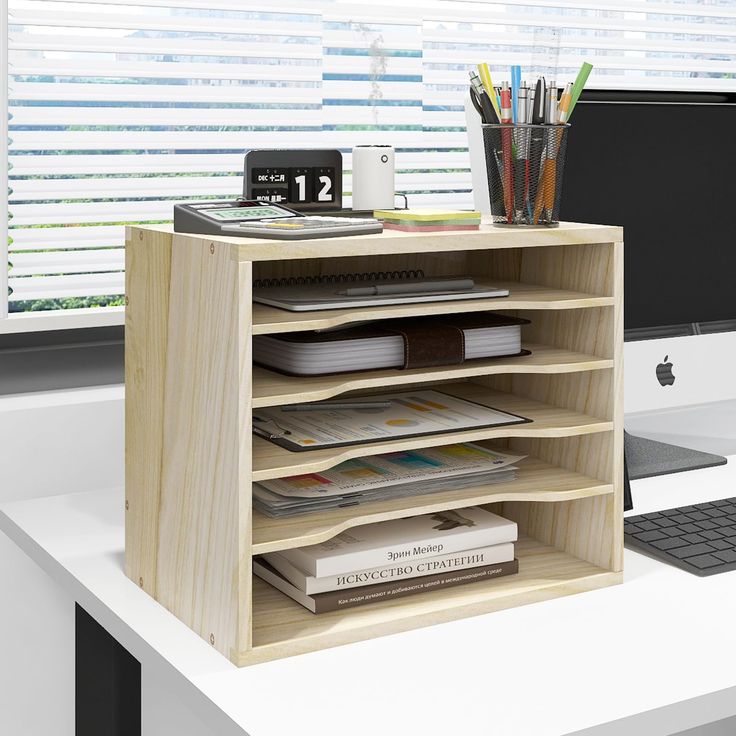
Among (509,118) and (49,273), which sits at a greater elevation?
(509,118)

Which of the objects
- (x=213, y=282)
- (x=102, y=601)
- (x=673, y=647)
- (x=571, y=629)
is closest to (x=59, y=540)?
(x=102, y=601)

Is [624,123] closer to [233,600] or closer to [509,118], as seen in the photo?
[509,118]

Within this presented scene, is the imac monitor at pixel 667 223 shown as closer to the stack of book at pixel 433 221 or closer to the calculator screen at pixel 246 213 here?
the stack of book at pixel 433 221

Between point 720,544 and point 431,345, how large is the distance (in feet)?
1.48

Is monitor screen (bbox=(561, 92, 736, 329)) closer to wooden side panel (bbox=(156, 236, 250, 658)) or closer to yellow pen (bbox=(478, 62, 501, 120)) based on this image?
yellow pen (bbox=(478, 62, 501, 120))

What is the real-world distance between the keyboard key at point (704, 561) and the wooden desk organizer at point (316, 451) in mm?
91

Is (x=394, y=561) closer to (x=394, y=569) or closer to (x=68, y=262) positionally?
(x=394, y=569)

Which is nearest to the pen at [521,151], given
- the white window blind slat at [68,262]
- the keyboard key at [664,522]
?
the keyboard key at [664,522]

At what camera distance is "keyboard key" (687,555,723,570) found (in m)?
1.23

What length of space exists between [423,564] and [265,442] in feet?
0.71

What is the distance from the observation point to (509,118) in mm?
1195

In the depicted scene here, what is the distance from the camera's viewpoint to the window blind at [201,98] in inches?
65.0

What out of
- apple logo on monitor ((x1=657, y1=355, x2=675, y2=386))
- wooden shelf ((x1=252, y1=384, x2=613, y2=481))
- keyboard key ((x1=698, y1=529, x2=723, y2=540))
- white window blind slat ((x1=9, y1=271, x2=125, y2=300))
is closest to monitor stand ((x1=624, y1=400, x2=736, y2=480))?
apple logo on monitor ((x1=657, y1=355, x2=675, y2=386))

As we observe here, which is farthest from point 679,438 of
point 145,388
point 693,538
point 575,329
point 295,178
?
point 145,388
